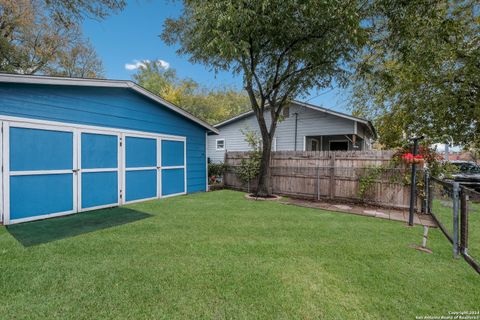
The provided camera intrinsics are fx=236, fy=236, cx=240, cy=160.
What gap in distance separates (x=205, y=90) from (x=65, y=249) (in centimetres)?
2579

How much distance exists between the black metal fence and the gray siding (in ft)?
16.5

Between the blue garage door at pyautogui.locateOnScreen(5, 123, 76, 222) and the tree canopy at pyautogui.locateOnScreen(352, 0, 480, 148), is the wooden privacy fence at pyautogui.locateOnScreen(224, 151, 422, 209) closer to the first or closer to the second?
the tree canopy at pyautogui.locateOnScreen(352, 0, 480, 148)

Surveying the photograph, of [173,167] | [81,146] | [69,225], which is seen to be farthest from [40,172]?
[173,167]

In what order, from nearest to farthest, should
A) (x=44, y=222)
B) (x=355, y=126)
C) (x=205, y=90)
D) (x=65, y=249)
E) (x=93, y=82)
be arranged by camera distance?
(x=65, y=249) → (x=44, y=222) → (x=93, y=82) → (x=355, y=126) → (x=205, y=90)

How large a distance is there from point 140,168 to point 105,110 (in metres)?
1.78

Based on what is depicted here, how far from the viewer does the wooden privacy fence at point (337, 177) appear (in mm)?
6031

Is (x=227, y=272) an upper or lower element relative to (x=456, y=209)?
lower

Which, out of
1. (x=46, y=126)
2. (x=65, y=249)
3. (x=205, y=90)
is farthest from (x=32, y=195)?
(x=205, y=90)

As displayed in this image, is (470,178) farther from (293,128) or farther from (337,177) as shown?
(293,128)

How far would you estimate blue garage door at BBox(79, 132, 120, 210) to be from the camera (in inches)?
216

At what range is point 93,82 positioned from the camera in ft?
17.6

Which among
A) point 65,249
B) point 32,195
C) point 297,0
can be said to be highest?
point 297,0

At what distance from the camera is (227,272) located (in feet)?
8.86

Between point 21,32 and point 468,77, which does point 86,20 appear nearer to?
point 21,32
